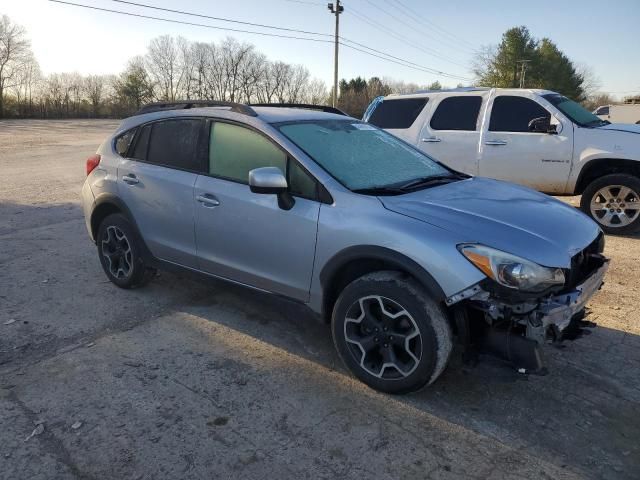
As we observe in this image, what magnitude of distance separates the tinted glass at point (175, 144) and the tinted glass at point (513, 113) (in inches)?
192

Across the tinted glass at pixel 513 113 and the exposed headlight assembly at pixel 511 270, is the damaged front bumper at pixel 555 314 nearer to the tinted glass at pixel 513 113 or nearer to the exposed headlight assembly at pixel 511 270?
the exposed headlight assembly at pixel 511 270

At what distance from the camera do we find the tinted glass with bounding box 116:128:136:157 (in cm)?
474

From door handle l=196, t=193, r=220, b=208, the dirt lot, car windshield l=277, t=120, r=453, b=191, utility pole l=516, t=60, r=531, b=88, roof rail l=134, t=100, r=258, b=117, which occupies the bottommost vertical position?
the dirt lot

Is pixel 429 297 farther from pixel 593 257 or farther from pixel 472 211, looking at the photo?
pixel 593 257

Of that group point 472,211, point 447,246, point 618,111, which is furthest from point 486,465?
point 618,111

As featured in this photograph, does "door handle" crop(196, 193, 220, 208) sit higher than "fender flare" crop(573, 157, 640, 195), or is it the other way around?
"fender flare" crop(573, 157, 640, 195)

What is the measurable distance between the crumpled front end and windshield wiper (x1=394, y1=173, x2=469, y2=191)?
1.00m

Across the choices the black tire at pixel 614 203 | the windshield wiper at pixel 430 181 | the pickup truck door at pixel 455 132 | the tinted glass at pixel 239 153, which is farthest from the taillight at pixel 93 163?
the black tire at pixel 614 203

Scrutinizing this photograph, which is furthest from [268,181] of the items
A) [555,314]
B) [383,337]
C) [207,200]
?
[555,314]

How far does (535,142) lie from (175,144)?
16.7 ft

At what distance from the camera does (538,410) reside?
3016mm

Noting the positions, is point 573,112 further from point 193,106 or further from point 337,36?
point 337,36

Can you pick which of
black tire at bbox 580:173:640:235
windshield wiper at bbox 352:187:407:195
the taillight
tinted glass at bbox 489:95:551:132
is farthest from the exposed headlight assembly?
tinted glass at bbox 489:95:551:132

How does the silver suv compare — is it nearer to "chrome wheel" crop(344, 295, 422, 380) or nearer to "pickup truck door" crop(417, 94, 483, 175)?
"chrome wheel" crop(344, 295, 422, 380)
